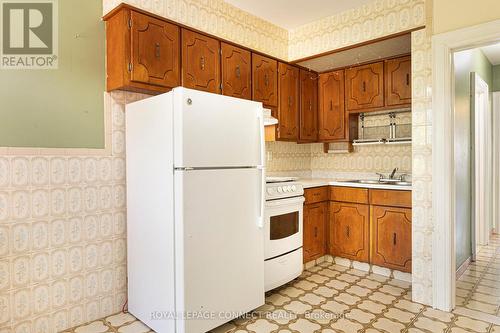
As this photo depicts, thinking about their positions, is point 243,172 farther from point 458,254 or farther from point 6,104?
point 458,254

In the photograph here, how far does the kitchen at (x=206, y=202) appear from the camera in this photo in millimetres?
2090

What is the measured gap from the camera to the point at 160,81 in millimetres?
2457

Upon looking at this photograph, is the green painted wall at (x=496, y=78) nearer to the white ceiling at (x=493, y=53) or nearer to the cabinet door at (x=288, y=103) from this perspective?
the white ceiling at (x=493, y=53)

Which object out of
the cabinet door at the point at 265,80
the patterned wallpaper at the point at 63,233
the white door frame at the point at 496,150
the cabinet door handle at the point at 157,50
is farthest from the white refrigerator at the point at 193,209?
the white door frame at the point at 496,150

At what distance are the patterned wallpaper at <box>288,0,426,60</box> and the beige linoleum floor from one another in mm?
2359

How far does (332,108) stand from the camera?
4.01 m

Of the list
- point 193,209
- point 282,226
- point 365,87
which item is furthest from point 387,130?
point 193,209

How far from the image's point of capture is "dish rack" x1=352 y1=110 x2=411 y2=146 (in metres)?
3.68

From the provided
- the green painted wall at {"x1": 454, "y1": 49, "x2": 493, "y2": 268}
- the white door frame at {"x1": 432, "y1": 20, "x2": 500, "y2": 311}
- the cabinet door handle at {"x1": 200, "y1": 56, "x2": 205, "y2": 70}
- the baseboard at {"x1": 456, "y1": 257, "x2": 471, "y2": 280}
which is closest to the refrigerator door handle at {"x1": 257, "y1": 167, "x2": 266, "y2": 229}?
the cabinet door handle at {"x1": 200, "y1": 56, "x2": 205, "y2": 70}

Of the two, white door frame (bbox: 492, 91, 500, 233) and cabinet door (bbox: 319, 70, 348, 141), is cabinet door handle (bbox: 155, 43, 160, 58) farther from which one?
white door frame (bbox: 492, 91, 500, 233)

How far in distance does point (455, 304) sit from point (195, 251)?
2.18m

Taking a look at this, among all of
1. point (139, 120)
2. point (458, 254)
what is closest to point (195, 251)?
point (139, 120)

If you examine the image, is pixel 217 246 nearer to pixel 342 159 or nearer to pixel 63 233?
pixel 63 233

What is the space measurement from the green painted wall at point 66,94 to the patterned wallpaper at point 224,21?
25 centimetres
